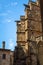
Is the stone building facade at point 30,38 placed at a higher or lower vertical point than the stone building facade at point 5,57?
higher

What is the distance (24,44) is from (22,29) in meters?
2.50

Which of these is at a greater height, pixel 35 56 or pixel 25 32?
pixel 25 32

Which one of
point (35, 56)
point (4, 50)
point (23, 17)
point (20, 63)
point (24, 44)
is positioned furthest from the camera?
point (4, 50)

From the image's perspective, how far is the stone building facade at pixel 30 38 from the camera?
2505cm

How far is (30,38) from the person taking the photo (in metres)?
27.1

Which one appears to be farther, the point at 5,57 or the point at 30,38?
the point at 5,57

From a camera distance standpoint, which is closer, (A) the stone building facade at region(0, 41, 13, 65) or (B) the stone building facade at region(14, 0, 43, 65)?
(B) the stone building facade at region(14, 0, 43, 65)

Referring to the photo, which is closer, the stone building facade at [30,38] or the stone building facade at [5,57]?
the stone building facade at [30,38]

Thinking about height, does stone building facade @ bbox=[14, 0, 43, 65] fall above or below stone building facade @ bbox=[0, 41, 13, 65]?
above

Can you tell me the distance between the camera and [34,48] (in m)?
25.2

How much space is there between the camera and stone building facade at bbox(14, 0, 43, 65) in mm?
25047

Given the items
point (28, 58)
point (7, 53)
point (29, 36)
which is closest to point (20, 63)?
point (28, 58)

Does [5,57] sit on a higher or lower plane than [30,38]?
lower

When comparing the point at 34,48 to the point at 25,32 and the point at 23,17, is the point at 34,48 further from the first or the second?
the point at 23,17
